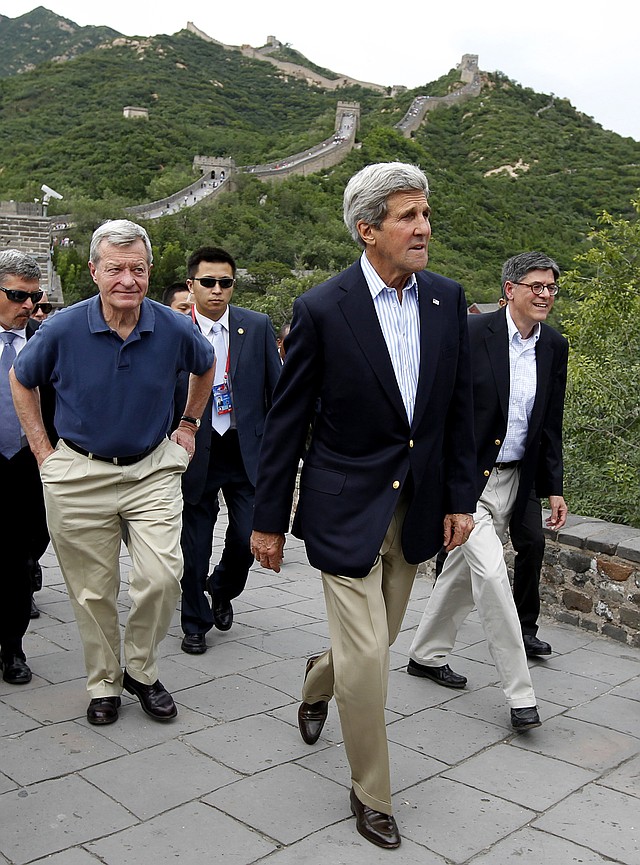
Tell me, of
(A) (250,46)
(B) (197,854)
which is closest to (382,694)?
(B) (197,854)

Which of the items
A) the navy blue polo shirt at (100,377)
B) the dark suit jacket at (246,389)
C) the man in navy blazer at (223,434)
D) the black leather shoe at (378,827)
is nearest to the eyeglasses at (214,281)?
the man in navy blazer at (223,434)

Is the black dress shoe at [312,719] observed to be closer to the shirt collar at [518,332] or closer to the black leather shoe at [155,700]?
the black leather shoe at [155,700]

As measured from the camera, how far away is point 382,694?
2979mm

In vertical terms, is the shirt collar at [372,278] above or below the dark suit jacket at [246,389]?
above

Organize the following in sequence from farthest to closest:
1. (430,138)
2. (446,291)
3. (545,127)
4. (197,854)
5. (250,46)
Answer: (250,46) → (545,127) → (430,138) → (446,291) → (197,854)

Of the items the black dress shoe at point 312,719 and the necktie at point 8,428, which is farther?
the necktie at point 8,428

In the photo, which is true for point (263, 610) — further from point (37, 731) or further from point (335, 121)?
point (335, 121)

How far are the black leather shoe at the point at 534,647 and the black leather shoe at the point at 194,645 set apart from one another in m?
1.60

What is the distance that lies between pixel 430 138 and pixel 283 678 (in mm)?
95294

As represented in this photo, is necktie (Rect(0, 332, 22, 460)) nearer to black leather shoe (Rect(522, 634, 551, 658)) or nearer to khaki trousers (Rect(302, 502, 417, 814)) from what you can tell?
khaki trousers (Rect(302, 502, 417, 814))

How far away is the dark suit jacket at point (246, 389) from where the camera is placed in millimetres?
4766

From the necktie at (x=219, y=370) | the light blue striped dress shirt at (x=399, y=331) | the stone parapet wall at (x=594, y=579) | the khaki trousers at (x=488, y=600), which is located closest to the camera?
the light blue striped dress shirt at (x=399, y=331)

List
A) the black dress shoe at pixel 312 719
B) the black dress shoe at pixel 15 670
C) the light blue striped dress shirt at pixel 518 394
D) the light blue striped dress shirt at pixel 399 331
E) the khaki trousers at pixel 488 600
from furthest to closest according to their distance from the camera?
the light blue striped dress shirt at pixel 518 394 < the black dress shoe at pixel 15 670 < the khaki trousers at pixel 488 600 < the black dress shoe at pixel 312 719 < the light blue striped dress shirt at pixel 399 331

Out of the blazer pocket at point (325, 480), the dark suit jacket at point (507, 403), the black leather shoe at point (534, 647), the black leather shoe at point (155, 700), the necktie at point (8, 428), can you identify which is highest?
the dark suit jacket at point (507, 403)
